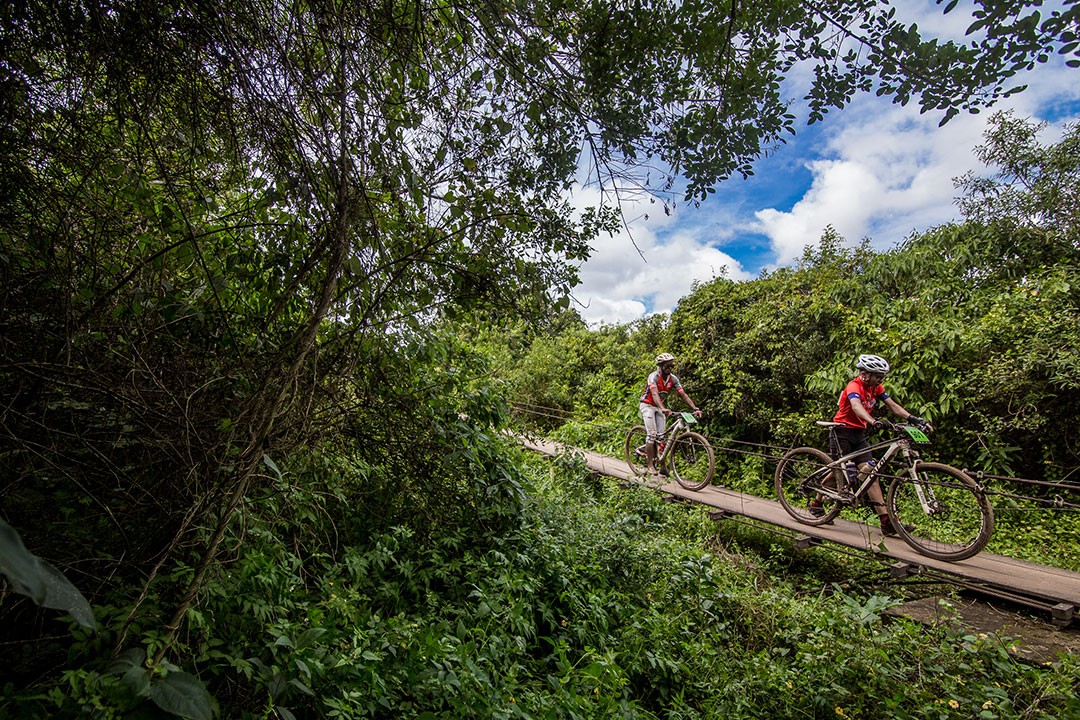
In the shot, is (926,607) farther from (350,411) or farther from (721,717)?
(350,411)

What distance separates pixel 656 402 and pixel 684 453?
3.25 ft

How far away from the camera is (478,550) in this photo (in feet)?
12.3

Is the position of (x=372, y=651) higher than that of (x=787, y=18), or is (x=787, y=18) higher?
(x=787, y=18)

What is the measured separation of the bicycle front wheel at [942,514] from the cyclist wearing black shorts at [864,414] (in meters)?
0.16

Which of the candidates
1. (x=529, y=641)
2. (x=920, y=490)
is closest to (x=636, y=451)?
(x=920, y=490)

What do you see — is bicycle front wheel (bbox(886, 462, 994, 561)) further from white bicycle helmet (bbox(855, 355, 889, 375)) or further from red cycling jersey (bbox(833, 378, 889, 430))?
white bicycle helmet (bbox(855, 355, 889, 375))

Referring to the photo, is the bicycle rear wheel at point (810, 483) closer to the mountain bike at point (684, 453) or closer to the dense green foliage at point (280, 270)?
the mountain bike at point (684, 453)

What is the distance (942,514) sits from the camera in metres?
5.88

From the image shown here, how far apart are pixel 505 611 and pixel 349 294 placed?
2.16m

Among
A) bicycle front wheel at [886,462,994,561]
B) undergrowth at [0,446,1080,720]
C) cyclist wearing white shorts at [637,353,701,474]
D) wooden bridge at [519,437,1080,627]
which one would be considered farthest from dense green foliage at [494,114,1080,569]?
undergrowth at [0,446,1080,720]

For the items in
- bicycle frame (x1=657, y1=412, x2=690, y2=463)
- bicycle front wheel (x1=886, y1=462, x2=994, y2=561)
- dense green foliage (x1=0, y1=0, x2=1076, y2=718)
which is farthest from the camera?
bicycle frame (x1=657, y1=412, x2=690, y2=463)

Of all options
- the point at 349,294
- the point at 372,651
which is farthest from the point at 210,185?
the point at 372,651

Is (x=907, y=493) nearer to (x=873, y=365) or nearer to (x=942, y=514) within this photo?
(x=942, y=514)

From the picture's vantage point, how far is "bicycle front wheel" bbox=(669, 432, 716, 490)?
7.07 m
